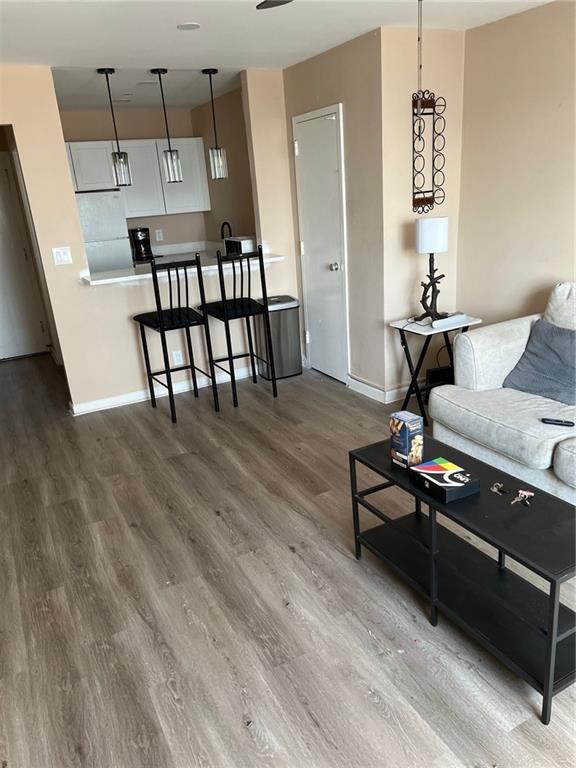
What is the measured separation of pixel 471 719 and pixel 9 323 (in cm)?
598

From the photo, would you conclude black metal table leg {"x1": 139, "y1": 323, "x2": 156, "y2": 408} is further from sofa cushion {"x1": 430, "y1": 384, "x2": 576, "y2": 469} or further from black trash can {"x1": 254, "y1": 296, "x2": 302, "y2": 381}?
sofa cushion {"x1": 430, "y1": 384, "x2": 576, "y2": 469}

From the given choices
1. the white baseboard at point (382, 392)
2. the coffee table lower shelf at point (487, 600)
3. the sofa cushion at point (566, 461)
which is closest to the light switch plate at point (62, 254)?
the white baseboard at point (382, 392)

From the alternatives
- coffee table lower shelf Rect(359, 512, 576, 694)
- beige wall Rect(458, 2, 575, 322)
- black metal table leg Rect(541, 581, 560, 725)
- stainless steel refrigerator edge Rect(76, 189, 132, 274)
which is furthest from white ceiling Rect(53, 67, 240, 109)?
black metal table leg Rect(541, 581, 560, 725)

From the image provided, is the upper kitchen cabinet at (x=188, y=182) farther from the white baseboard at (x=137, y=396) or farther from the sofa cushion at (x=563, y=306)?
the sofa cushion at (x=563, y=306)

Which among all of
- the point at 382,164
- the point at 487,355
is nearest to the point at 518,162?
the point at 382,164

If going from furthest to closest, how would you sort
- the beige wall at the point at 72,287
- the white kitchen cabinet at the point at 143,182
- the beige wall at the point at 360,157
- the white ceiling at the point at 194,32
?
the white kitchen cabinet at the point at 143,182, the beige wall at the point at 72,287, the beige wall at the point at 360,157, the white ceiling at the point at 194,32

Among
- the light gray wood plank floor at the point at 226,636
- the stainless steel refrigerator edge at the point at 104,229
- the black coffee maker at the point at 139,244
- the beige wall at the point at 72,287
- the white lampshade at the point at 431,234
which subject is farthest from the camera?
the black coffee maker at the point at 139,244

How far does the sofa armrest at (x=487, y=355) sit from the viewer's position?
10.0 ft

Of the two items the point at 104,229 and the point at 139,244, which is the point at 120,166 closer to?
the point at 104,229

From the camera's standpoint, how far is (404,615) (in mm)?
2166

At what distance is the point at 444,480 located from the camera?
1.93 m

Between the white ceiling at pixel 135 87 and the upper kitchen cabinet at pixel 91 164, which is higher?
the white ceiling at pixel 135 87

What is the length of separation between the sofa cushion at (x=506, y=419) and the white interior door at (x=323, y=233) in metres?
1.59

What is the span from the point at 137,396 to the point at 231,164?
8.73 feet
